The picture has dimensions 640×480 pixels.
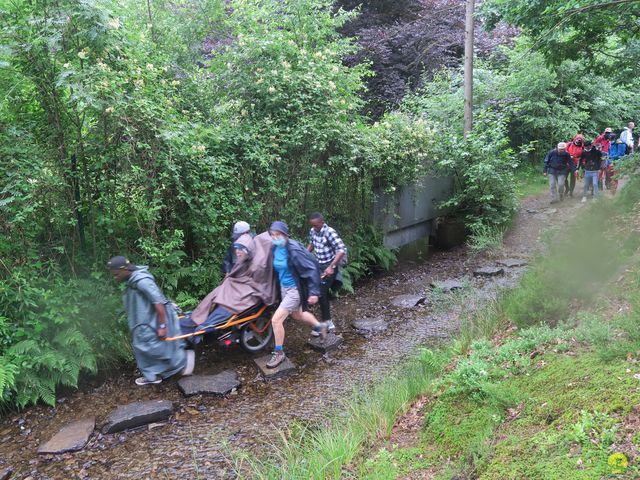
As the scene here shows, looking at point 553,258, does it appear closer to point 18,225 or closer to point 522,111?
point 18,225

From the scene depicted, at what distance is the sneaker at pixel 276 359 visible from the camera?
6.00 metres

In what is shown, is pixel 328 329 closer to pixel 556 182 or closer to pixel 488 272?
pixel 488 272

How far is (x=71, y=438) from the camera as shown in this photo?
→ 468 centimetres

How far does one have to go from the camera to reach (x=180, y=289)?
268 inches

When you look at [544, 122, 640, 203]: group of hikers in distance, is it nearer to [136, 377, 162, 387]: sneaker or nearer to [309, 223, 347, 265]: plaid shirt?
[309, 223, 347, 265]: plaid shirt

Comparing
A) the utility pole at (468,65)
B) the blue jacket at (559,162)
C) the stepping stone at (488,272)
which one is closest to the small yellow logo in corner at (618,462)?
the stepping stone at (488,272)

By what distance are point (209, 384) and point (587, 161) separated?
11.3m

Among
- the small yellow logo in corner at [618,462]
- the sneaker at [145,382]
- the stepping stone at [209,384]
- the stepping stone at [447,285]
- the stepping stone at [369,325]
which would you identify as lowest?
the stepping stone at [369,325]

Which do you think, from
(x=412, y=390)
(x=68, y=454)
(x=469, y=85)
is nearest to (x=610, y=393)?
(x=412, y=390)

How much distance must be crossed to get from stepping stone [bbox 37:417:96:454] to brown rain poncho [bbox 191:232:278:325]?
1629mm

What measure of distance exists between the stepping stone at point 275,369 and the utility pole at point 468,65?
8.70m

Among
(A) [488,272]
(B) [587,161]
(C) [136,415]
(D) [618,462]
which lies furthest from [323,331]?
(B) [587,161]

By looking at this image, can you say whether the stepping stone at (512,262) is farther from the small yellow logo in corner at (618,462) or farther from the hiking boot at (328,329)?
the small yellow logo in corner at (618,462)

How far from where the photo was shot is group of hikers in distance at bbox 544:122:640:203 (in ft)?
40.6
